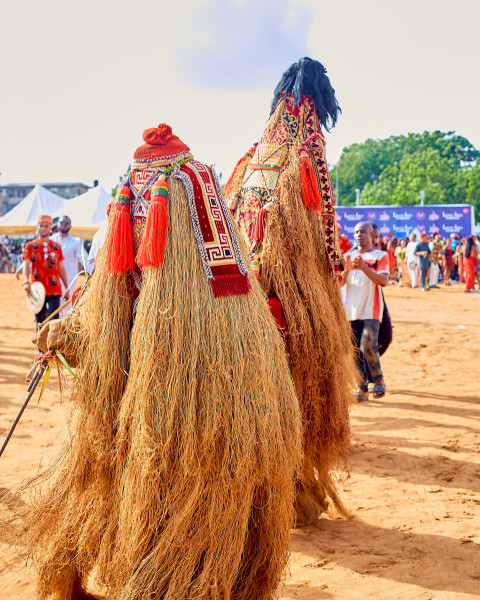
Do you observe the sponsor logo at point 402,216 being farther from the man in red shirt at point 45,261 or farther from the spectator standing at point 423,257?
the man in red shirt at point 45,261

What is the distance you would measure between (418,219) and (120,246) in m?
26.7

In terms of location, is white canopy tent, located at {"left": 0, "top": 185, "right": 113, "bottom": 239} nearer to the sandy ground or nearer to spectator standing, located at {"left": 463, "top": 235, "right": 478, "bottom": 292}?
spectator standing, located at {"left": 463, "top": 235, "right": 478, "bottom": 292}

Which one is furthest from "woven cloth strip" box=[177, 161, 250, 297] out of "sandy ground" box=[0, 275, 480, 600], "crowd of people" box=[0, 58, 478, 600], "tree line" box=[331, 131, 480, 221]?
"tree line" box=[331, 131, 480, 221]

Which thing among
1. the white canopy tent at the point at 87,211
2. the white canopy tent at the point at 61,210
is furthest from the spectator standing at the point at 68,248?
the white canopy tent at the point at 61,210

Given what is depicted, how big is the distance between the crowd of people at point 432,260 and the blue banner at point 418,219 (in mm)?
423

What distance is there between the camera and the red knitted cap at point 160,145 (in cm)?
300

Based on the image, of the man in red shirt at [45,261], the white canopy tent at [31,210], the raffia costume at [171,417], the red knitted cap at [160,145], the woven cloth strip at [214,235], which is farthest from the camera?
the white canopy tent at [31,210]

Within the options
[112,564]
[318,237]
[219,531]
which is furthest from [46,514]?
[318,237]

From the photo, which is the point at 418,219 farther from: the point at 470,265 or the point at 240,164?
the point at 240,164

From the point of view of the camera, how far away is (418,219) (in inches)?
1102

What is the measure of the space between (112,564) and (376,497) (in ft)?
8.47

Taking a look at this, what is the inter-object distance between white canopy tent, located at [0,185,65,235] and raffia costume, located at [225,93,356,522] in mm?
20560

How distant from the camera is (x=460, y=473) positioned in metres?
5.21

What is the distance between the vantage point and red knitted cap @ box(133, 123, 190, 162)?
300 centimetres
